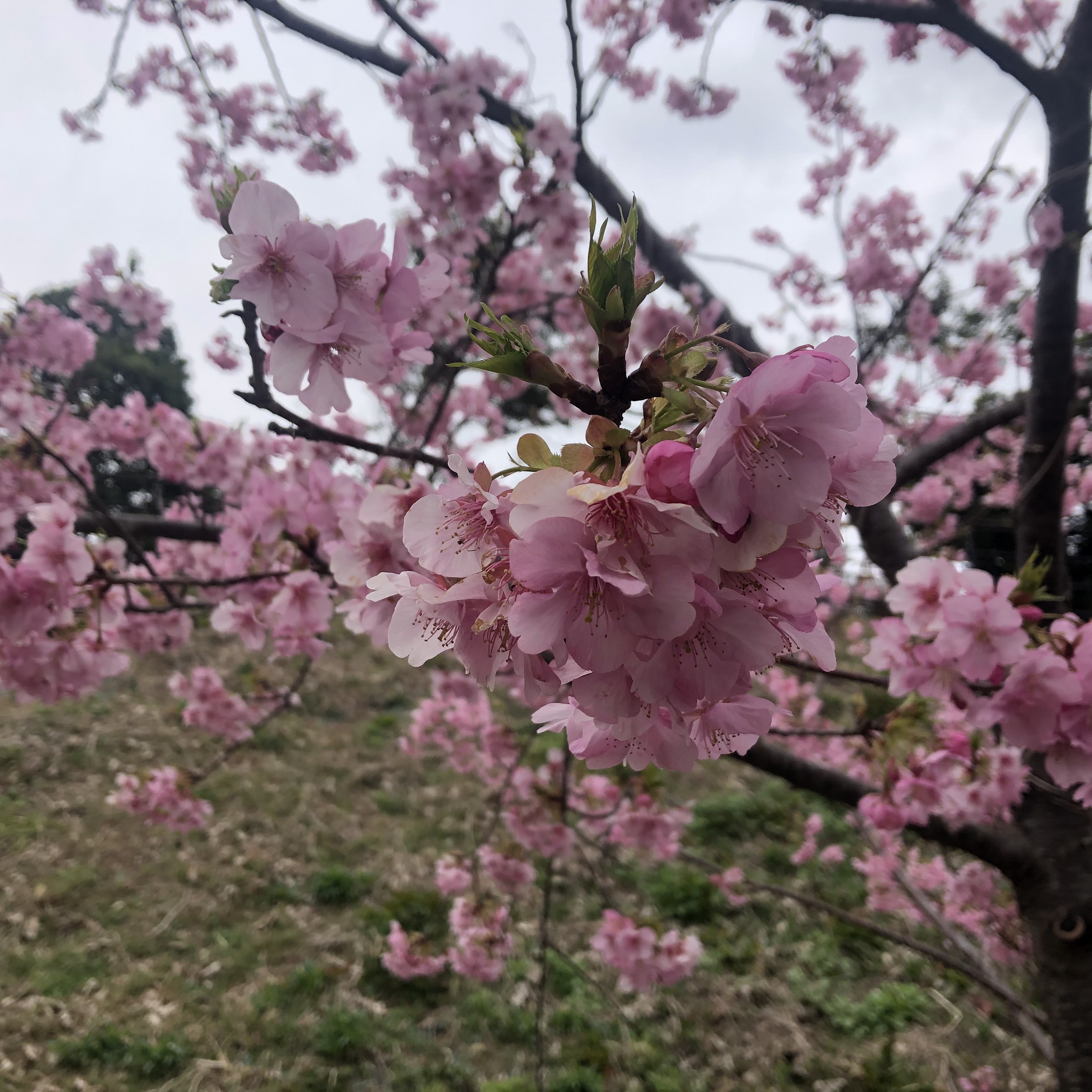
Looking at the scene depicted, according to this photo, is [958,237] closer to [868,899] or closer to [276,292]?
[276,292]

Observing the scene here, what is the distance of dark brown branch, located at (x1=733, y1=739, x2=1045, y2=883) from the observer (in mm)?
1772

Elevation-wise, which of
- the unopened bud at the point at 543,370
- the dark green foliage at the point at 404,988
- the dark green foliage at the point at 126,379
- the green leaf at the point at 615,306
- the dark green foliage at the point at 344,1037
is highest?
the dark green foliage at the point at 126,379

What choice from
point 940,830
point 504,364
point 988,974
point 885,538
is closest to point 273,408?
point 504,364

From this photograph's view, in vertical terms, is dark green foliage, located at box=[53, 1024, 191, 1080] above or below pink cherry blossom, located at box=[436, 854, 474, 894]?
below

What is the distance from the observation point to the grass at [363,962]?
9.75 feet

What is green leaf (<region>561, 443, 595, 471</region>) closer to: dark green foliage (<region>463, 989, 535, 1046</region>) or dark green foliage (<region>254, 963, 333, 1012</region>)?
dark green foliage (<region>463, 989, 535, 1046</region>)

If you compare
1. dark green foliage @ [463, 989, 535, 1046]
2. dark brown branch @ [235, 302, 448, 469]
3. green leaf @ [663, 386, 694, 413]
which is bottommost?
dark green foliage @ [463, 989, 535, 1046]

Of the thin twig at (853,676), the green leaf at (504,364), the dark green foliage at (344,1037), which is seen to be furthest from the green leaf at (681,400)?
the dark green foliage at (344,1037)

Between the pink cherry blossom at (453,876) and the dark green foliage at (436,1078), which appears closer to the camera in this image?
the dark green foliage at (436,1078)

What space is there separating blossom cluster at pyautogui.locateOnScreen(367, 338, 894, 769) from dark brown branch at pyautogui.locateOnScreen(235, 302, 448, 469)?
2.06ft

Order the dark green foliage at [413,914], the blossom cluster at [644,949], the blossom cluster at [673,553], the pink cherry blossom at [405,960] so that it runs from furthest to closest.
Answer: the dark green foliage at [413,914] < the pink cherry blossom at [405,960] < the blossom cluster at [644,949] < the blossom cluster at [673,553]

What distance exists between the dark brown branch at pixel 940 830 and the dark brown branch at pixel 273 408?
128cm

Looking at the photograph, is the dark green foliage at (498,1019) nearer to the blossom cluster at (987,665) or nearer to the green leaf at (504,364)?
the blossom cluster at (987,665)

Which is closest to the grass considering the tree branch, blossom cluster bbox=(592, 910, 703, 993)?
the tree branch
